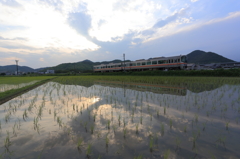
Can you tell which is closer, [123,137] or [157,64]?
[123,137]

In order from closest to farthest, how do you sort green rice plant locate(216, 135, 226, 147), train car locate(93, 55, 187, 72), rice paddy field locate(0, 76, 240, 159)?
rice paddy field locate(0, 76, 240, 159), green rice plant locate(216, 135, 226, 147), train car locate(93, 55, 187, 72)

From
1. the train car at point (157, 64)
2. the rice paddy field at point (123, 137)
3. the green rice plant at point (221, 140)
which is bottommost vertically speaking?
the green rice plant at point (221, 140)

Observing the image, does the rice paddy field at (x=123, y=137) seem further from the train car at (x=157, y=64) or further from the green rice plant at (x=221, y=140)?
the train car at (x=157, y=64)

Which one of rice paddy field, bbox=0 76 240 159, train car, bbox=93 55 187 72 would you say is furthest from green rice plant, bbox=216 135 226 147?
train car, bbox=93 55 187 72

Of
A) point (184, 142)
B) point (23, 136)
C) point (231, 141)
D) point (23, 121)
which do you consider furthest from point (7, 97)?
point (231, 141)

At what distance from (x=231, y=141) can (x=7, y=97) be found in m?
9.30

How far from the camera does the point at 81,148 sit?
2094 mm

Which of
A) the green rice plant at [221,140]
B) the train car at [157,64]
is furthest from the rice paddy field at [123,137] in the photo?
the train car at [157,64]

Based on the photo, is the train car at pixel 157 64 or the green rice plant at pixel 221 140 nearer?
the green rice plant at pixel 221 140

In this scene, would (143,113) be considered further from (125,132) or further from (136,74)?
(136,74)

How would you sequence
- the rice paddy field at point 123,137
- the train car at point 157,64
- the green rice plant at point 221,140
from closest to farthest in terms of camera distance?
1. the rice paddy field at point 123,137
2. the green rice plant at point 221,140
3. the train car at point 157,64

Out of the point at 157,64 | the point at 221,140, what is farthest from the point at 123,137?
the point at 157,64

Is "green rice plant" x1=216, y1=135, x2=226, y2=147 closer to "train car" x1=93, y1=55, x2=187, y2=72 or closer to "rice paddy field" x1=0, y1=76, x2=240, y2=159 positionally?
"rice paddy field" x1=0, y1=76, x2=240, y2=159

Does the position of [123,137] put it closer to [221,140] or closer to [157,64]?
[221,140]
